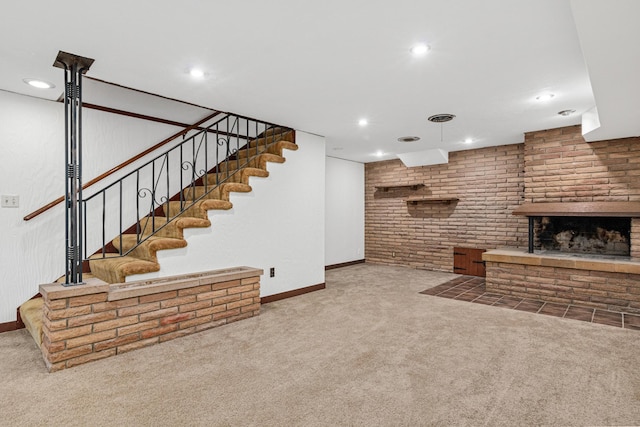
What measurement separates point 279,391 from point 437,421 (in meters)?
0.95

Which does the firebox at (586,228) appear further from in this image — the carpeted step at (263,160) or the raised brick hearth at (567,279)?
the carpeted step at (263,160)

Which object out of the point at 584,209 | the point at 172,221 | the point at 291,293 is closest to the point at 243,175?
the point at 172,221

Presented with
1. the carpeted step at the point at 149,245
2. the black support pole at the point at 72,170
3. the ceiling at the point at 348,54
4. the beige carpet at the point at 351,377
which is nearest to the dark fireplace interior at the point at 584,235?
the ceiling at the point at 348,54

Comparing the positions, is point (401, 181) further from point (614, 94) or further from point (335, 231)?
point (614, 94)

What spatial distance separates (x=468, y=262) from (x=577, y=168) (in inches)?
91.6

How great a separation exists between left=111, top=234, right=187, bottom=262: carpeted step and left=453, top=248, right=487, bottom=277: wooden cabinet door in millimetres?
4906

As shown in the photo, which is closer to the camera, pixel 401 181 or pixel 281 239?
pixel 281 239

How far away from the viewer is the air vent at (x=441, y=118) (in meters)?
4.13

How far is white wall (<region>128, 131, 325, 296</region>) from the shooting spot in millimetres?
3770

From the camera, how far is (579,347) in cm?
286

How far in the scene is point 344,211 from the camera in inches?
286

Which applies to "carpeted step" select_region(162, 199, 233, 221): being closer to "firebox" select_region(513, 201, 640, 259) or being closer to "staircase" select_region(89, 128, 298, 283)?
"staircase" select_region(89, 128, 298, 283)

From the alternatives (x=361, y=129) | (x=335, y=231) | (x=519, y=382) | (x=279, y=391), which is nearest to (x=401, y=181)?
(x=335, y=231)

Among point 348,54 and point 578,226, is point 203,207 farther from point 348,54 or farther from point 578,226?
point 578,226
